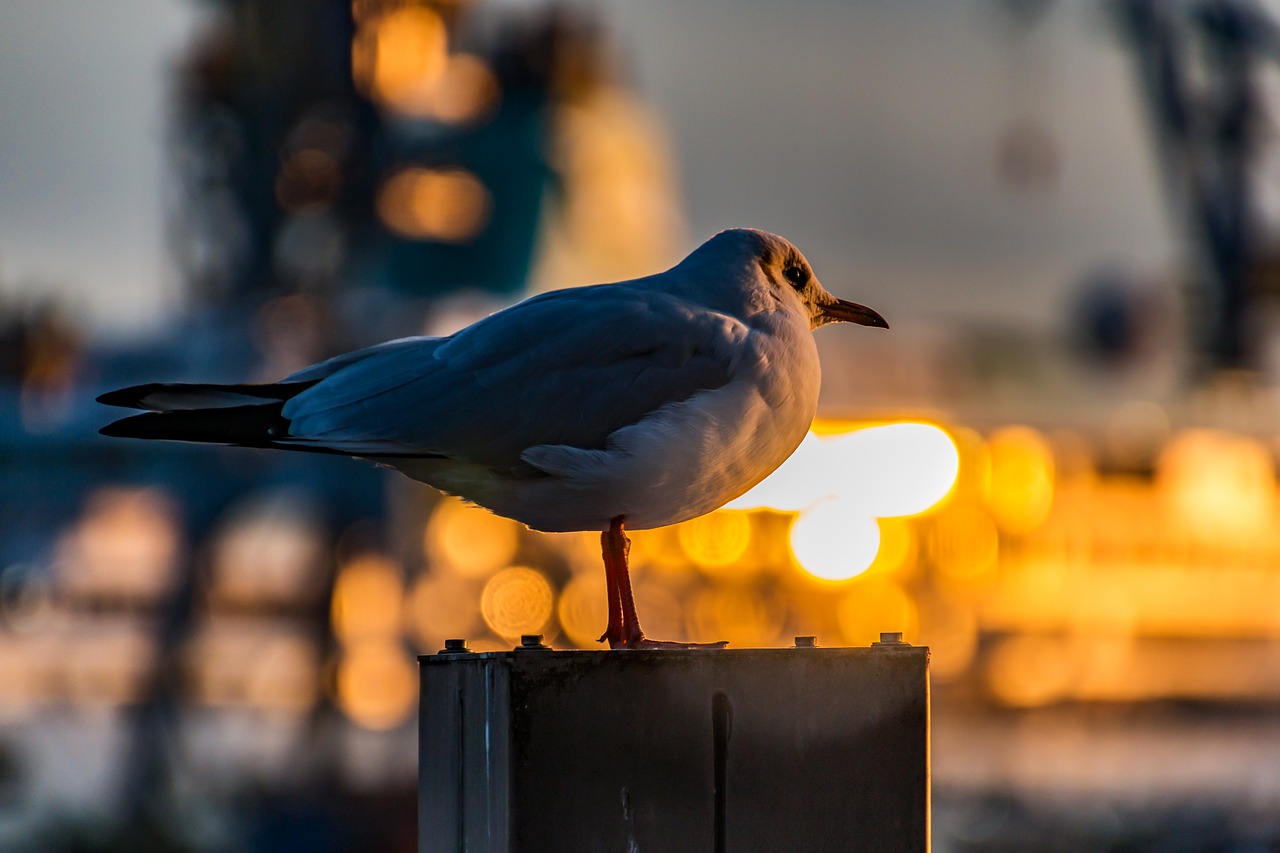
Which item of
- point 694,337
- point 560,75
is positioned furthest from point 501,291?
point 694,337

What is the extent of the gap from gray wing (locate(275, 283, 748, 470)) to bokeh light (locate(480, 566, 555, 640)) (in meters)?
48.9

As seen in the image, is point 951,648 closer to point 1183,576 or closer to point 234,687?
point 1183,576

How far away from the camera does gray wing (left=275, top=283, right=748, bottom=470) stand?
5570 millimetres

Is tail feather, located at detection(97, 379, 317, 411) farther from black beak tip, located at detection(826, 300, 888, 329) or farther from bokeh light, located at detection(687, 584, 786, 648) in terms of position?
bokeh light, located at detection(687, 584, 786, 648)

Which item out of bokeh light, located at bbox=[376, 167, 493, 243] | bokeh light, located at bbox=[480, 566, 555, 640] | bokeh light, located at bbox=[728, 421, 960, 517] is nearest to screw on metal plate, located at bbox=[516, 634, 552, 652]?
bokeh light, located at bbox=[376, 167, 493, 243]

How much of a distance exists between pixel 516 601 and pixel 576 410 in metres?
51.4

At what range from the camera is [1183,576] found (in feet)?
296

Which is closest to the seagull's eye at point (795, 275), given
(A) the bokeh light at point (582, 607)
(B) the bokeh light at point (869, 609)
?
(A) the bokeh light at point (582, 607)

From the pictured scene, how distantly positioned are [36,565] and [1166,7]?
47.0 metres

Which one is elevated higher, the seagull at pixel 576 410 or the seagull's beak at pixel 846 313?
the seagull's beak at pixel 846 313

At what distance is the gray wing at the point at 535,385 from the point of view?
5570mm

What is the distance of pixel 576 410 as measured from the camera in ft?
18.4

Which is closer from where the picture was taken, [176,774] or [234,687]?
[176,774]

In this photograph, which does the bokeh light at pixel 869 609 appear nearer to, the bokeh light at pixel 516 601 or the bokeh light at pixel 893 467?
the bokeh light at pixel 893 467
